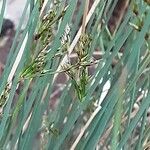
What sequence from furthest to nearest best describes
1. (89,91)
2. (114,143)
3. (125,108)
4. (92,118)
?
(125,108)
(92,118)
(89,91)
(114,143)

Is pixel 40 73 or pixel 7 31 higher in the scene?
pixel 40 73

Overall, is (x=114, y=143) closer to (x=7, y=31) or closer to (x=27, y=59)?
(x=27, y=59)

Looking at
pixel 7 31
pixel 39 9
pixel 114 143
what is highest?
pixel 39 9

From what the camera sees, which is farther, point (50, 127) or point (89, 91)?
point (50, 127)

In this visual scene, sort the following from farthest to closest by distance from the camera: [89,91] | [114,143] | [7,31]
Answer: [7,31], [89,91], [114,143]

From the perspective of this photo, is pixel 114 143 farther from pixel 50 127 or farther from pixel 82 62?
pixel 50 127

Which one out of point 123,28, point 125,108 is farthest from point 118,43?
point 125,108

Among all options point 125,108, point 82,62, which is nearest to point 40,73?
point 82,62

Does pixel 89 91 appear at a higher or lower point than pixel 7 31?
higher

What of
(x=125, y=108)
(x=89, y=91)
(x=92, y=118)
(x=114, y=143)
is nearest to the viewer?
(x=114, y=143)
